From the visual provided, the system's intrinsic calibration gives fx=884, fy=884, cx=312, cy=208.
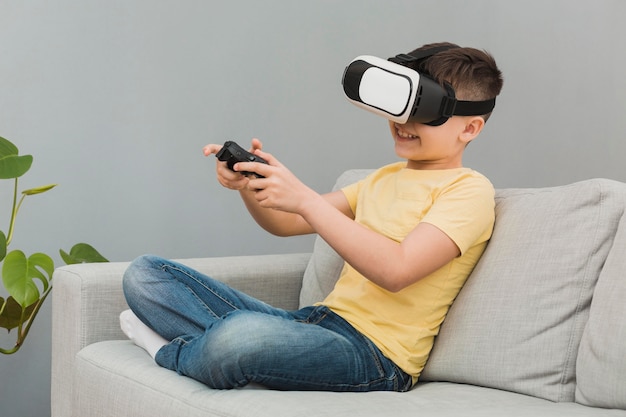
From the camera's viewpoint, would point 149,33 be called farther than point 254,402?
Yes

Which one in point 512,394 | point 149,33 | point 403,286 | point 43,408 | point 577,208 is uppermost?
point 149,33

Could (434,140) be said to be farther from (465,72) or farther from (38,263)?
(38,263)

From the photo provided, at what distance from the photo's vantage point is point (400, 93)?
1.57 m

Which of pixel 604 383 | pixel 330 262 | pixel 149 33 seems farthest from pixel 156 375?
pixel 149 33

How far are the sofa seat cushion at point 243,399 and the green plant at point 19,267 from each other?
442 mm

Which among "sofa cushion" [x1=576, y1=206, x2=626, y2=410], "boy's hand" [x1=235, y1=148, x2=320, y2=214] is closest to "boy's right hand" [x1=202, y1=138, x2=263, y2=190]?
"boy's hand" [x1=235, y1=148, x2=320, y2=214]

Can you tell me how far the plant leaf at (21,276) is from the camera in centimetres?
211

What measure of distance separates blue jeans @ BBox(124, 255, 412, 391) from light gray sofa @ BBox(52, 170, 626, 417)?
4 centimetres

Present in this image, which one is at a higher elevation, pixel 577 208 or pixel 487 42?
pixel 487 42

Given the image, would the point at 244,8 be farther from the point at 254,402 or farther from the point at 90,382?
the point at 254,402

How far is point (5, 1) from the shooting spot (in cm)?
249

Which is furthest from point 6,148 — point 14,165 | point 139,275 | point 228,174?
point 228,174

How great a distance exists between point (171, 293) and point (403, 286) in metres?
0.45

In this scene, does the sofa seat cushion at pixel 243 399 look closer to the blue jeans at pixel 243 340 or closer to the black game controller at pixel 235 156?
the blue jeans at pixel 243 340
